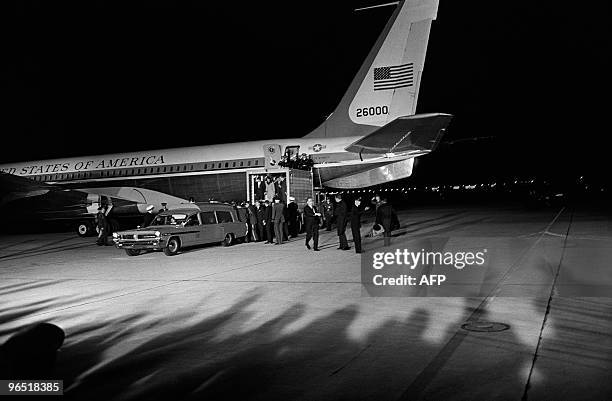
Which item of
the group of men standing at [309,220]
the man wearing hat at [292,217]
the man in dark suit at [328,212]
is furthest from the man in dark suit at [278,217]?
the man in dark suit at [328,212]

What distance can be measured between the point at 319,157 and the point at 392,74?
457 cm

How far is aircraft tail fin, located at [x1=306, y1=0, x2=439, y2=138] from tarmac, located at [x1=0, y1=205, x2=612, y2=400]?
11239mm

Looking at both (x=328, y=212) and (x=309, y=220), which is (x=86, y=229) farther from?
(x=309, y=220)

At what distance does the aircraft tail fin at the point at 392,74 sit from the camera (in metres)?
24.0

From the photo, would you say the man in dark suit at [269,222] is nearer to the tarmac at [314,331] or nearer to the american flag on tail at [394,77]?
the tarmac at [314,331]

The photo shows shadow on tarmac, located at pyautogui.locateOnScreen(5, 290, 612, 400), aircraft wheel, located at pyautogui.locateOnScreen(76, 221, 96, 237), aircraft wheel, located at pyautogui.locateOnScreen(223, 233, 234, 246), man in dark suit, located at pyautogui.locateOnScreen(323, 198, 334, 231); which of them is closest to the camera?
shadow on tarmac, located at pyautogui.locateOnScreen(5, 290, 612, 400)

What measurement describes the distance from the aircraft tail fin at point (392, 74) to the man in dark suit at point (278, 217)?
6725 millimetres

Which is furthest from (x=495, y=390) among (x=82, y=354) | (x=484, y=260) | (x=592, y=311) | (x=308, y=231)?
(x=308, y=231)

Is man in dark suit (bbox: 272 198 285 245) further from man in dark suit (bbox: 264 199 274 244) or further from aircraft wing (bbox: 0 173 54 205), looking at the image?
aircraft wing (bbox: 0 173 54 205)

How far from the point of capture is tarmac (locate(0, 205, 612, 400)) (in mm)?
5520

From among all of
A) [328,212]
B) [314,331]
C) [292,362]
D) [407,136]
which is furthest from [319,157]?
[292,362]

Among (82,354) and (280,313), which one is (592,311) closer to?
(280,313)

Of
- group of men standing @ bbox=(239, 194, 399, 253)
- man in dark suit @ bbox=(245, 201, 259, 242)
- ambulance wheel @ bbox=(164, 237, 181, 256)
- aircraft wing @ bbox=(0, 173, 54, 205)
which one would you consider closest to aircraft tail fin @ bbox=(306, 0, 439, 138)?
group of men standing @ bbox=(239, 194, 399, 253)

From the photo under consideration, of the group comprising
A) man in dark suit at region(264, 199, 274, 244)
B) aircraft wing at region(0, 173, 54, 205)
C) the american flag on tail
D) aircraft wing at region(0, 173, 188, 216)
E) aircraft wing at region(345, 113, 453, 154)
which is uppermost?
the american flag on tail
